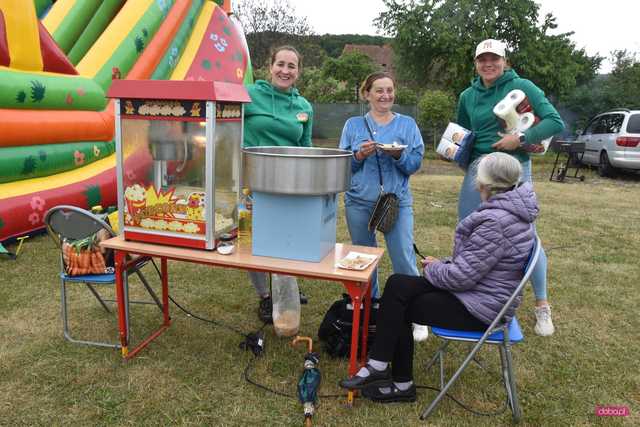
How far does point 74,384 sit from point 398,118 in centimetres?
241

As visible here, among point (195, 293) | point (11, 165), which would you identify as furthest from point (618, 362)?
point (11, 165)

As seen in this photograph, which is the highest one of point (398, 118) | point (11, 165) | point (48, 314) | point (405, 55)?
point (405, 55)

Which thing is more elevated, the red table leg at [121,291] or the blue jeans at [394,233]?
the blue jeans at [394,233]

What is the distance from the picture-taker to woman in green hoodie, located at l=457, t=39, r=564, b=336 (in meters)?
3.16

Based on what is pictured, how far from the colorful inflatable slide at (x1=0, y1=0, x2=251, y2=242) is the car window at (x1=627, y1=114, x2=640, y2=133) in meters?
8.42

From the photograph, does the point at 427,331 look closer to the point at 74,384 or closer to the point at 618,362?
the point at 618,362

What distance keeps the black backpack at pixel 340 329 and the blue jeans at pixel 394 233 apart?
28 cm

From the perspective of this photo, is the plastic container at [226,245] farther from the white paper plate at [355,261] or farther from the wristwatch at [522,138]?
the wristwatch at [522,138]

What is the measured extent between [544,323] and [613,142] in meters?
9.71

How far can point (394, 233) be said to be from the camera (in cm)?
325

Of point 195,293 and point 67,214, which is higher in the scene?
point 67,214

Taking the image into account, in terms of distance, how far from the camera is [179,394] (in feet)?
8.94

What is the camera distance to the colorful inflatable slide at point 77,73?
4.91 m

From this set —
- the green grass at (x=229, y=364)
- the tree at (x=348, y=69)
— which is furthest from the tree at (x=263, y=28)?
the green grass at (x=229, y=364)
